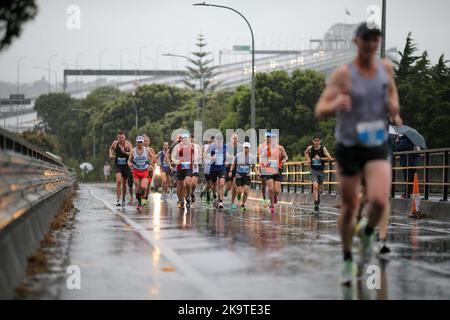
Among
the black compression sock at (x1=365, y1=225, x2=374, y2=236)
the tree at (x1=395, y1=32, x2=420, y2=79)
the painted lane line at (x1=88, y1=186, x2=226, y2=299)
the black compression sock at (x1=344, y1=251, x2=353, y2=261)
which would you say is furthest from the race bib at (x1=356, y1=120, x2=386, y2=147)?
the tree at (x1=395, y1=32, x2=420, y2=79)

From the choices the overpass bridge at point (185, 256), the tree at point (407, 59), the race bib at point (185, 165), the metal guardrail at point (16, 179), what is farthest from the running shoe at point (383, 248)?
the tree at point (407, 59)

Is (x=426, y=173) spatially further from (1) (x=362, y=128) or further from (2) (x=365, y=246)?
(1) (x=362, y=128)

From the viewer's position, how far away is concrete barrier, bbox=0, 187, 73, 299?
7.77 m

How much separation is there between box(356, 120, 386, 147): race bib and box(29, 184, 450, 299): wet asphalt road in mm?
1316

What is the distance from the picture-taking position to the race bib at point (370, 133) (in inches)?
332

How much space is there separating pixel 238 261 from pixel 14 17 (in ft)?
17.3

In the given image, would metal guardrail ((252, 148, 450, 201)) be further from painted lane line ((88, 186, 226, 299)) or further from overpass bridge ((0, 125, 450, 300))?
painted lane line ((88, 186, 226, 299))

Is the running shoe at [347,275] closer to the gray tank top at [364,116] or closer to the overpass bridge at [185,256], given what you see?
the overpass bridge at [185,256]

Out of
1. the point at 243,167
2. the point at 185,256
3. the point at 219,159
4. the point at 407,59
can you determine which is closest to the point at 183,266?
the point at 185,256

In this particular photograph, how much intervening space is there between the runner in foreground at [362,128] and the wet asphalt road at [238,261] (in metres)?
0.67

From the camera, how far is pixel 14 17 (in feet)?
43.7
